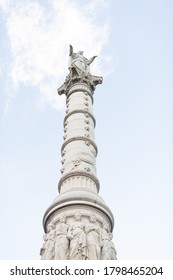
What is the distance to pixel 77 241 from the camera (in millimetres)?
10453

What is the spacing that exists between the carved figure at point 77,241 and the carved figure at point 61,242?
0.13 meters

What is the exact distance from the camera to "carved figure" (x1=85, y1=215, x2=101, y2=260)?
10.4 metres

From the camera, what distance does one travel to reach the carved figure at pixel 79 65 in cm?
1808

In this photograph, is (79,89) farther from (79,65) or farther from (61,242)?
(61,242)

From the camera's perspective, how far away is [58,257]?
1044 cm

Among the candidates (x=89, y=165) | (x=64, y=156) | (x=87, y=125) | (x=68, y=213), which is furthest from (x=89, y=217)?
(x=87, y=125)

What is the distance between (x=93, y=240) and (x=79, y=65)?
940cm

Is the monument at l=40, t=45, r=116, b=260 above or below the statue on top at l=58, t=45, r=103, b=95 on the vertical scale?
below

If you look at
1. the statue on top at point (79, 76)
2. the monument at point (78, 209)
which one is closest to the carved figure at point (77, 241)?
the monument at point (78, 209)

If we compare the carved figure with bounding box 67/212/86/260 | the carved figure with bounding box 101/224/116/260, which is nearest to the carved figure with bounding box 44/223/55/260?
the carved figure with bounding box 67/212/86/260

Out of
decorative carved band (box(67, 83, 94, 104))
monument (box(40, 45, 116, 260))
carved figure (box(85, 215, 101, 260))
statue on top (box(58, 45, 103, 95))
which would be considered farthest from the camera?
statue on top (box(58, 45, 103, 95))

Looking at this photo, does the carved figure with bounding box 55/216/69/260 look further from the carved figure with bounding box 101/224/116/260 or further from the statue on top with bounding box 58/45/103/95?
the statue on top with bounding box 58/45/103/95

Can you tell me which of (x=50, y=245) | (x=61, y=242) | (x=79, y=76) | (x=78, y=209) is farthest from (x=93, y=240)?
(x=79, y=76)

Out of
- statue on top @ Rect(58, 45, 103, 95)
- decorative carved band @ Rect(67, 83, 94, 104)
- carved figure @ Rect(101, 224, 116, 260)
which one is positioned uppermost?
statue on top @ Rect(58, 45, 103, 95)
